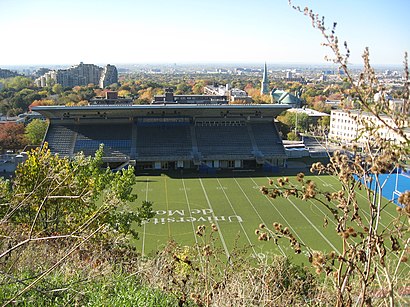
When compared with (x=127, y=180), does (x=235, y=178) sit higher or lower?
lower

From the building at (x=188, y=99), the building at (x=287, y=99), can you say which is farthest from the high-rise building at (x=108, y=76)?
the building at (x=188, y=99)

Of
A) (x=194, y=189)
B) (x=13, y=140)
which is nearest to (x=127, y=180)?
(x=194, y=189)

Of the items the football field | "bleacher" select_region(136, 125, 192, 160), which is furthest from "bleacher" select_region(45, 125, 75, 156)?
the football field

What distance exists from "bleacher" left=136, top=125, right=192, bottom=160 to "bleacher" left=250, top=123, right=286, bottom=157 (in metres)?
5.63

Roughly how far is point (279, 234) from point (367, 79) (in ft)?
4.57

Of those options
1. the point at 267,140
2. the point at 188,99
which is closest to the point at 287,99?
the point at 188,99

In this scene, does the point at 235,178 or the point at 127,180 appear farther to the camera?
the point at 235,178

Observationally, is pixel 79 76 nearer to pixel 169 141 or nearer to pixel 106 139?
pixel 106 139

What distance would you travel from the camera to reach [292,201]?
2292 cm

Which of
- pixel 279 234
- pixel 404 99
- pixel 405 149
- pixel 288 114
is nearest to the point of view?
pixel 404 99

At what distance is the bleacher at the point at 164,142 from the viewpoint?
30.4m

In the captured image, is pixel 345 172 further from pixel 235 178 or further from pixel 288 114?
pixel 288 114

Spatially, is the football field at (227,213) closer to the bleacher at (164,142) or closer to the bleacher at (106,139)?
the bleacher at (164,142)

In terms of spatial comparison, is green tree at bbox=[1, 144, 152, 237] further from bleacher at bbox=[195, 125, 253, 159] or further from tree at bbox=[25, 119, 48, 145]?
tree at bbox=[25, 119, 48, 145]
